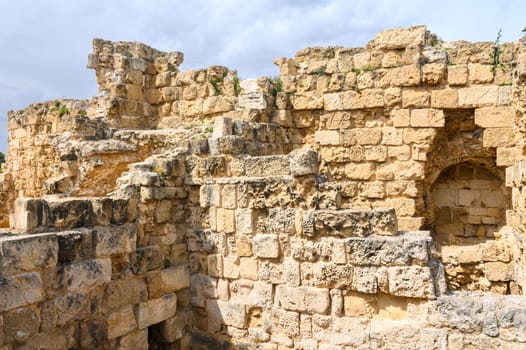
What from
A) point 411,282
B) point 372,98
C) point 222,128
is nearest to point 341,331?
point 411,282

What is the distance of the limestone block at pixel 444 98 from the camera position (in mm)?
7832

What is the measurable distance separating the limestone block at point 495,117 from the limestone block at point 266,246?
4805 millimetres

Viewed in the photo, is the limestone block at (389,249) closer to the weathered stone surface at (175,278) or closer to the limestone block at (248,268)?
the limestone block at (248,268)

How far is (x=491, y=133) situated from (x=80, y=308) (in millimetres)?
6771

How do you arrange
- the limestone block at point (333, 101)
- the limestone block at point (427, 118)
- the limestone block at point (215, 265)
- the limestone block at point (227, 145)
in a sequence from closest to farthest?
the limestone block at point (215, 265)
the limestone block at point (227, 145)
the limestone block at point (427, 118)
the limestone block at point (333, 101)

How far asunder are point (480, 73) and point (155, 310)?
631 centimetres

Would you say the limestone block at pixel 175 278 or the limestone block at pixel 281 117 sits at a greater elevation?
the limestone block at pixel 281 117

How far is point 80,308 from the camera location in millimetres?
4258

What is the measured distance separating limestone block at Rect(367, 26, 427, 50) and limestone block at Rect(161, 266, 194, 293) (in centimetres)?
532

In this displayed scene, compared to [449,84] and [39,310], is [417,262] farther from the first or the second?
[449,84]

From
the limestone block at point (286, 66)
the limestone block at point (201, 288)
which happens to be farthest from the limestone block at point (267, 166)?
the limestone block at point (286, 66)

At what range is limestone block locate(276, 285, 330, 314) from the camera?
14.9 ft

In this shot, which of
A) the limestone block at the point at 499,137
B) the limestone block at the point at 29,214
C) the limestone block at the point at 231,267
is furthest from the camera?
the limestone block at the point at 499,137

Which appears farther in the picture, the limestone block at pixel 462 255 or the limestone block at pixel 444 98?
the limestone block at pixel 444 98
